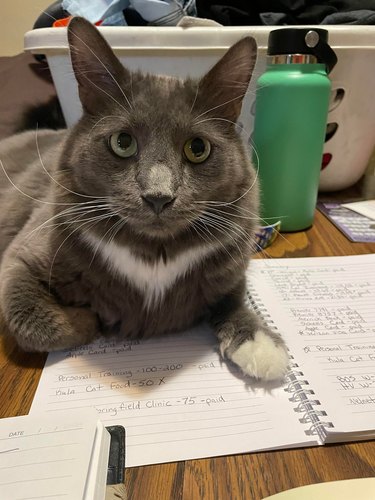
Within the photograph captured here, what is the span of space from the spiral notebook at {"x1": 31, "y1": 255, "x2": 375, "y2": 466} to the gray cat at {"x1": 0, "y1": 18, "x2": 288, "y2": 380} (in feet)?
0.14

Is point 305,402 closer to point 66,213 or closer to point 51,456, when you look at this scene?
point 51,456

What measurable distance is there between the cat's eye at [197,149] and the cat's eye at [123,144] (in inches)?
3.7

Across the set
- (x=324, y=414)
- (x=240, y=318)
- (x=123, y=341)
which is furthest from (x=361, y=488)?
(x=123, y=341)

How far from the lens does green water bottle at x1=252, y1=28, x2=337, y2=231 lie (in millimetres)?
1086

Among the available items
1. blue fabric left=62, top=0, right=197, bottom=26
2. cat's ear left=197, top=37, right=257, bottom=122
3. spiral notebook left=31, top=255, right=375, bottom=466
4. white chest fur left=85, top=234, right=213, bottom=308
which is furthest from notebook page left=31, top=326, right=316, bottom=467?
blue fabric left=62, top=0, right=197, bottom=26

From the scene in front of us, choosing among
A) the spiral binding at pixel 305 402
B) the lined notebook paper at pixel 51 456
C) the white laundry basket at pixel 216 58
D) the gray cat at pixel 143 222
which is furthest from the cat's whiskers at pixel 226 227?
the white laundry basket at pixel 216 58

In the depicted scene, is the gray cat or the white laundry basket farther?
the white laundry basket

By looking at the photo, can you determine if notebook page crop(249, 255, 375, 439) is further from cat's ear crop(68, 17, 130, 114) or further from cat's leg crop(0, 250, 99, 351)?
cat's ear crop(68, 17, 130, 114)

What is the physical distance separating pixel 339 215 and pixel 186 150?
0.89 meters

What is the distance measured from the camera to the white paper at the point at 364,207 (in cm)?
142

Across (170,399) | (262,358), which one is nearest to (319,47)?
(262,358)

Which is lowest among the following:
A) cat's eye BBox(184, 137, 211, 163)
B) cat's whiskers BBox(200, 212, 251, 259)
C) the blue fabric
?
cat's whiskers BBox(200, 212, 251, 259)

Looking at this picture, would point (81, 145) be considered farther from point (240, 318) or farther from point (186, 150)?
point (240, 318)

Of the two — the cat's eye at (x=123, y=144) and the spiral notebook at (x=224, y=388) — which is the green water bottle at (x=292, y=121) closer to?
the spiral notebook at (x=224, y=388)
